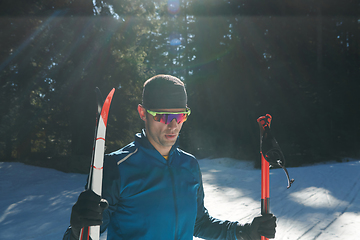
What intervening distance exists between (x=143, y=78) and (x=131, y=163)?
15.5m

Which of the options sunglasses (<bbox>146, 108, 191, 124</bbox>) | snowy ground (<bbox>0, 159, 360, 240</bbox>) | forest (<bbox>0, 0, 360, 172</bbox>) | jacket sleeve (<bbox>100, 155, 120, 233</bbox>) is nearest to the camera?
jacket sleeve (<bbox>100, 155, 120, 233</bbox>)

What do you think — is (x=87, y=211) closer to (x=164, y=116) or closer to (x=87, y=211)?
(x=87, y=211)

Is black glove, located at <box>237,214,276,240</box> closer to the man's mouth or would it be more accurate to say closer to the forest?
the man's mouth

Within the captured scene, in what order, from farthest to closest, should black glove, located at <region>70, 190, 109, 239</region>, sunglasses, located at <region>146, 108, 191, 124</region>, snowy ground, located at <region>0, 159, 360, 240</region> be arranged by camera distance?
A: 1. snowy ground, located at <region>0, 159, 360, 240</region>
2. sunglasses, located at <region>146, 108, 191, 124</region>
3. black glove, located at <region>70, 190, 109, 239</region>

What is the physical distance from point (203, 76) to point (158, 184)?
21616 mm

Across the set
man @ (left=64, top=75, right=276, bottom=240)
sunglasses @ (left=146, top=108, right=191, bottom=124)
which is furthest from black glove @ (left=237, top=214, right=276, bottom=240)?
sunglasses @ (left=146, top=108, right=191, bottom=124)

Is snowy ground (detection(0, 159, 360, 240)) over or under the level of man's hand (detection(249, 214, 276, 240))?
under

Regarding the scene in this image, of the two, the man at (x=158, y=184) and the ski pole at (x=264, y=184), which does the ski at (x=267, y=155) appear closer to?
the ski pole at (x=264, y=184)

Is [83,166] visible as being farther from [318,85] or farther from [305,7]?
[305,7]

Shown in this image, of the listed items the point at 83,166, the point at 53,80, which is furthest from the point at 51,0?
the point at 83,166

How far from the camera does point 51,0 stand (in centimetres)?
1372

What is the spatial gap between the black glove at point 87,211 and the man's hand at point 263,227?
118 centimetres

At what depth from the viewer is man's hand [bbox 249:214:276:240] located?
1.84m

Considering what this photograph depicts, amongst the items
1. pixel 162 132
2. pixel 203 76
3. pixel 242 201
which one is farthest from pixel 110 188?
pixel 203 76
